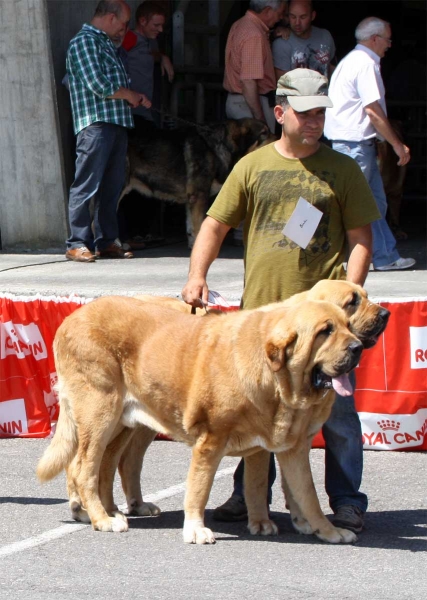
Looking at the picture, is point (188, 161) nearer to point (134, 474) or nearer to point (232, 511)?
point (134, 474)

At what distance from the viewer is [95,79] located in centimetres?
977

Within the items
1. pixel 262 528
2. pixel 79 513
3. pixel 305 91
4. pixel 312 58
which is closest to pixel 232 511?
pixel 262 528

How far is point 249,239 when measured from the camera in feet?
17.8

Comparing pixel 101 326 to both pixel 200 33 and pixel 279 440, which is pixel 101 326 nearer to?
pixel 279 440

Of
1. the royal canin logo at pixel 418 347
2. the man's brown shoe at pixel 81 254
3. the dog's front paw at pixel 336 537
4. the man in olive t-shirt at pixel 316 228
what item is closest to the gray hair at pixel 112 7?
the man's brown shoe at pixel 81 254

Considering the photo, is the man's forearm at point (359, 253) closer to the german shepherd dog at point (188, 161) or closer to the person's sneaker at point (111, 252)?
the person's sneaker at point (111, 252)

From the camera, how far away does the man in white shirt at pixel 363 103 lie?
9.11 metres

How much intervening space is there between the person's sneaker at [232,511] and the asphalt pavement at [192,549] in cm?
4

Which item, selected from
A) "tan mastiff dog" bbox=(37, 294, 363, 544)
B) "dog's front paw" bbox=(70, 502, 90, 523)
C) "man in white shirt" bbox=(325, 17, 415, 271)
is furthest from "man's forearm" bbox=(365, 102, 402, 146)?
"dog's front paw" bbox=(70, 502, 90, 523)

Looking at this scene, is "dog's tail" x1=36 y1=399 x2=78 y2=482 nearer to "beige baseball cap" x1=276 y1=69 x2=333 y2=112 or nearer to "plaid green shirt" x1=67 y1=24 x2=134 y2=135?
"beige baseball cap" x1=276 y1=69 x2=333 y2=112

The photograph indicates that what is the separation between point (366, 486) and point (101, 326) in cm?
195

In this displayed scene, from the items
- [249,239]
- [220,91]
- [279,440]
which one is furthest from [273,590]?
[220,91]

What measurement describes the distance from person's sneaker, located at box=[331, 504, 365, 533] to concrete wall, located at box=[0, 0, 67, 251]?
20.3 ft

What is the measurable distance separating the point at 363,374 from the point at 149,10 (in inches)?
218
